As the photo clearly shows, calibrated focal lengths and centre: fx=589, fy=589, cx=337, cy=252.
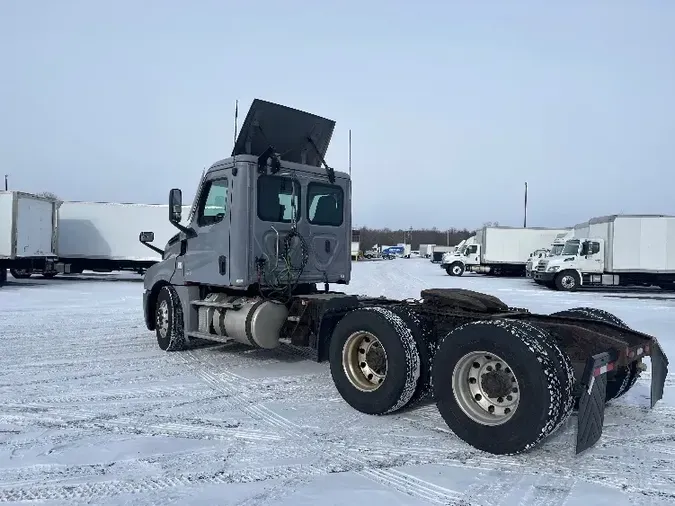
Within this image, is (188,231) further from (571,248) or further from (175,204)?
(571,248)

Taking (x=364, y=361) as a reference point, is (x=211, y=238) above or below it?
above

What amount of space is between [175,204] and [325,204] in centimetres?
210

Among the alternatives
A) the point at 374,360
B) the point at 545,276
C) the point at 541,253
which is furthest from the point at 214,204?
the point at 541,253

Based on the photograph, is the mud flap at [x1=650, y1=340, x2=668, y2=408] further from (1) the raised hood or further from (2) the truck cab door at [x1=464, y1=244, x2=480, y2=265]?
(2) the truck cab door at [x1=464, y1=244, x2=480, y2=265]

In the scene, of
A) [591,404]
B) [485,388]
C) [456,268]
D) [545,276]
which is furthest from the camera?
[456,268]

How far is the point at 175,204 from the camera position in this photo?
800 centimetres

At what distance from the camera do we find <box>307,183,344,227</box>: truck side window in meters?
8.34

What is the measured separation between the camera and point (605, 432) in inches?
210

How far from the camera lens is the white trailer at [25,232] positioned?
2123cm

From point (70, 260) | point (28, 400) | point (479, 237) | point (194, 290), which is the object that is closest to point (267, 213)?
point (194, 290)

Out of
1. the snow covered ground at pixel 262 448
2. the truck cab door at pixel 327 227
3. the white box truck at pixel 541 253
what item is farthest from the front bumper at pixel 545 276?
the truck cab door at pixel 327 227

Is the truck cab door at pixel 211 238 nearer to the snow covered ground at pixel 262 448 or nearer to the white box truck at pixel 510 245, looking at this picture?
the snow covered ground at pixel 262 448

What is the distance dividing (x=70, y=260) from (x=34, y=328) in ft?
50.9

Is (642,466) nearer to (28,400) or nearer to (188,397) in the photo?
(188,397)
